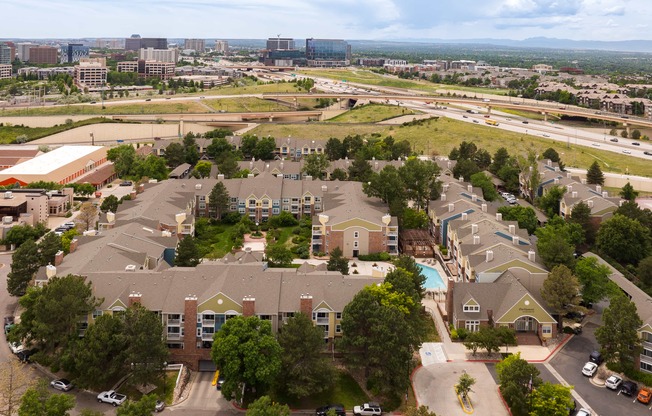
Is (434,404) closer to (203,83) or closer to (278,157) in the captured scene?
(278,157)

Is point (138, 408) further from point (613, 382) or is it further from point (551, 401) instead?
point (613, 382)

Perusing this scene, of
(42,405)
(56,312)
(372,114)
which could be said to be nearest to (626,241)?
(56,312)

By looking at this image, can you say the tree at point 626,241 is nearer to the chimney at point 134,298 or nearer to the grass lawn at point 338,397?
the grass lawn at point 338,397

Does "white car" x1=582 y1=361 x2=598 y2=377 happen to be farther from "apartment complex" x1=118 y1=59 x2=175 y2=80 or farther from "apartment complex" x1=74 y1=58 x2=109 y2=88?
"apartment complex" x1=118 y1=59 x2=175 y2=80

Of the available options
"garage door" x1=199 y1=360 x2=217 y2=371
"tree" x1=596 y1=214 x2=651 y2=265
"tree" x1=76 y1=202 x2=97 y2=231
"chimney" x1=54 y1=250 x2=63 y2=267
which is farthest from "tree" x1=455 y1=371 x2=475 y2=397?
"tree" x1=76 y1=202 x2=97 y2=231

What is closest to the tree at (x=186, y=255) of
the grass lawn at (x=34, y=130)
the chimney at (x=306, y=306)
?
the chimney at (x=306, y=306)
